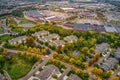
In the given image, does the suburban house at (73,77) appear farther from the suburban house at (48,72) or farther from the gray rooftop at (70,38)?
the gray rooftop at (70,38)

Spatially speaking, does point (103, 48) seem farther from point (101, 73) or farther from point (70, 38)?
point (101, 73)

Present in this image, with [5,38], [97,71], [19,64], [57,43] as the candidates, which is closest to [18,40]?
[5,38]

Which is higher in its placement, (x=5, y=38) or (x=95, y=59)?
(x=5, y=38)

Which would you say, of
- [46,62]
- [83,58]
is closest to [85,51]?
[83,58]

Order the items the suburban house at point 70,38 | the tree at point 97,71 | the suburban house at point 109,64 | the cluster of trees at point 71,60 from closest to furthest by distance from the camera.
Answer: the tree at point 97,71 → the cluster of trees at point 71,60 → the suburban house at point 109,64 → the suburban house at point 70,38

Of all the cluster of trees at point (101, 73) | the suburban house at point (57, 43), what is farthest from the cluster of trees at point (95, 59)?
the suburban house at point (57, 43)

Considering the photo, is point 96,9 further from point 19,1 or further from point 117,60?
point 117,60

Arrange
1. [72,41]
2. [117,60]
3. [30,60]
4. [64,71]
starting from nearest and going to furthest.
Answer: [64,71] → [30,60] → [117,60] → [72,41]
